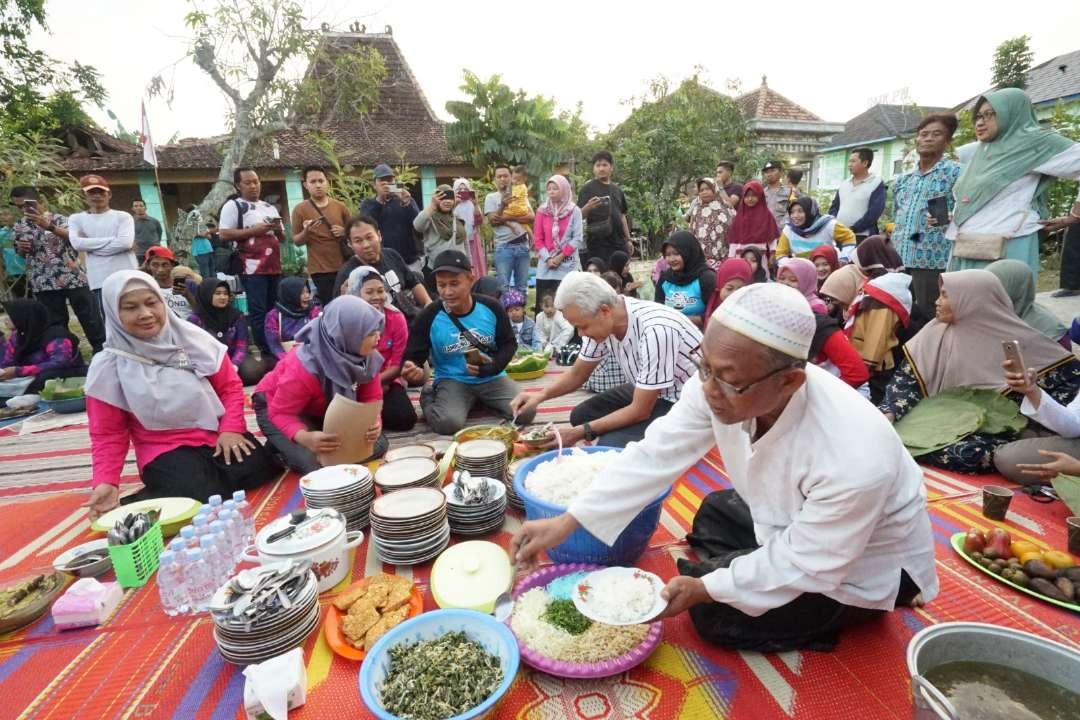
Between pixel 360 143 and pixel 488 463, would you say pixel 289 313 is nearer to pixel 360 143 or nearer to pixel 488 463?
pixel 488 463

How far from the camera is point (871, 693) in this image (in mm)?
1665

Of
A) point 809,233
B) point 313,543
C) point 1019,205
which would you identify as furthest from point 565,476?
point 809,233

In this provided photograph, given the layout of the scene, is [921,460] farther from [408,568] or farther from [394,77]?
[394,77]

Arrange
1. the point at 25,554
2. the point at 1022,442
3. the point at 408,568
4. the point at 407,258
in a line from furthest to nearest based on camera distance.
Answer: the point at 407,258 → the point at 1022,442 → the point at 25,554 → the point at 408,568

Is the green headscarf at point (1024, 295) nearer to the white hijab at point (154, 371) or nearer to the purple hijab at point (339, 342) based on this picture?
the purple hijab at point (339, 342)

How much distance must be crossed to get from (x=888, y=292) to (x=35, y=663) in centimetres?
511

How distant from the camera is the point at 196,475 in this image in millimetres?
2918

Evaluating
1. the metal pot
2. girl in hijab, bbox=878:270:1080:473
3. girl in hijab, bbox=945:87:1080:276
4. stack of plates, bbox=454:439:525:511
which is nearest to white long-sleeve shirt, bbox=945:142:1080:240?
girl in hijab, bbox=945:87:1080:276

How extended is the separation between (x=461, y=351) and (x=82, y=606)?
272 cm

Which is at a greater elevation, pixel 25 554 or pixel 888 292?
pixel 888 292

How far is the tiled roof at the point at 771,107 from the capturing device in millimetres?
18891

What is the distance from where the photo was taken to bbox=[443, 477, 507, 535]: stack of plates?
241 cm

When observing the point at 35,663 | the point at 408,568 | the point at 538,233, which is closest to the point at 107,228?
the point at 538,233

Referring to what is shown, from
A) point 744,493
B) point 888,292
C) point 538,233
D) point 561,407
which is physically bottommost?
point 561,407
